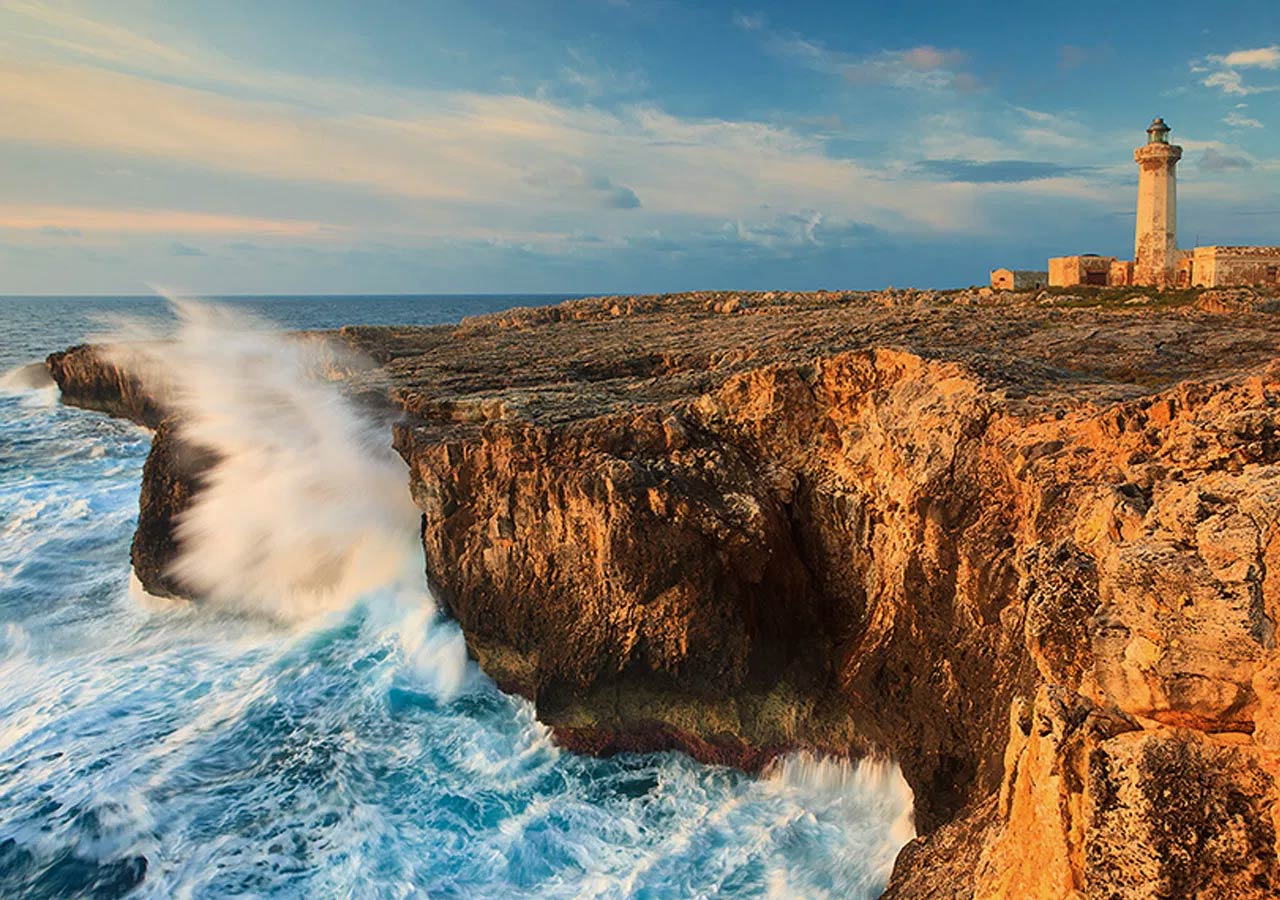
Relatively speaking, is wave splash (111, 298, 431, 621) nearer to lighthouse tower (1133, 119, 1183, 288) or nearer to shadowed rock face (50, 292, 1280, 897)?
shadowed rock face (50, 292, 1280, 897)

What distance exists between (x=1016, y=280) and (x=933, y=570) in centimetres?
4027

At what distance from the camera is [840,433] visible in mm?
13688

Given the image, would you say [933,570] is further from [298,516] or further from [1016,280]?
[1016,280]

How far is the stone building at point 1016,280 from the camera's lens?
44875 mm

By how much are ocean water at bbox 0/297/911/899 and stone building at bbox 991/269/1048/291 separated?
1510 inches

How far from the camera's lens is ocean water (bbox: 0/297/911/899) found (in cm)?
1080

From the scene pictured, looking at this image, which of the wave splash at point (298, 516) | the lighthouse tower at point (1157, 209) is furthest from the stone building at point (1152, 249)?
the wave splash at point (298, 516)

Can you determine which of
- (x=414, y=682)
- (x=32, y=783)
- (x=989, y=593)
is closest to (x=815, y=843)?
(x=989, y=593)

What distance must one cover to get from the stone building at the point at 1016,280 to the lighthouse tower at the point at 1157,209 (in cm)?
488

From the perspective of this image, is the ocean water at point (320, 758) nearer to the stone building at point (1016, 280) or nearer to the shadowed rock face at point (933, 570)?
the shadowed rock face at point (933, 570)

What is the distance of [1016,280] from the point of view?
4528 centimetres

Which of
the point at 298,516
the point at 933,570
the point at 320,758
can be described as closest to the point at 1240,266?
the point at 933,570

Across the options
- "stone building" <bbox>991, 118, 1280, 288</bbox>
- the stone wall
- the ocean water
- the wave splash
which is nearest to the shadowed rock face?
the ocean water

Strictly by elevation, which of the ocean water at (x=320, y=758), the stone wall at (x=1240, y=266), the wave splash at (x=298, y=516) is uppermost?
the stone wall at (x=1240, y=266)
